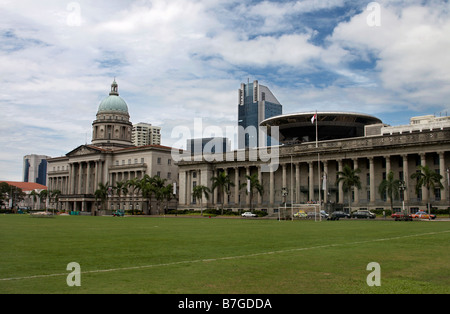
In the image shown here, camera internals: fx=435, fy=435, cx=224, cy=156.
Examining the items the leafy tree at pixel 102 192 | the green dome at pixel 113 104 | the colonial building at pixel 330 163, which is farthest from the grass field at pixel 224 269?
the green dome at pixel 113 104

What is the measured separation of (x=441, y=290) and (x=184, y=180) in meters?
115

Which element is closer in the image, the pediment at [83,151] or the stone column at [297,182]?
the stone column at [297,182]

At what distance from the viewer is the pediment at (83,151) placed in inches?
5648

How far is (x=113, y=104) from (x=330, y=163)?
8851 cm

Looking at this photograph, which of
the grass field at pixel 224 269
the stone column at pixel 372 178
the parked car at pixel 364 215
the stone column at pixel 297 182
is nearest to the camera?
the grass field at pixel 224 269

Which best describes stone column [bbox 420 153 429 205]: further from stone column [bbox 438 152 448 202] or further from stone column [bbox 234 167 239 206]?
stone column [bbox 234 167 239 206]

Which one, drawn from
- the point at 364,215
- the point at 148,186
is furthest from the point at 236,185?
the point at 364,215

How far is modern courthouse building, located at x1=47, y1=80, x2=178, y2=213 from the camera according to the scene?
13325 centimetres

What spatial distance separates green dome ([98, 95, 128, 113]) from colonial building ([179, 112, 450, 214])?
4544 cm

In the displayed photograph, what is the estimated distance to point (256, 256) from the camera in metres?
16.0

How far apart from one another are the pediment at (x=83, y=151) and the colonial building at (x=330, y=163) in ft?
119

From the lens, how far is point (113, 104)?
157 meters

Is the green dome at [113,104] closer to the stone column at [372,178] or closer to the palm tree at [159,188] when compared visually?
the palm tree at [159,188]
